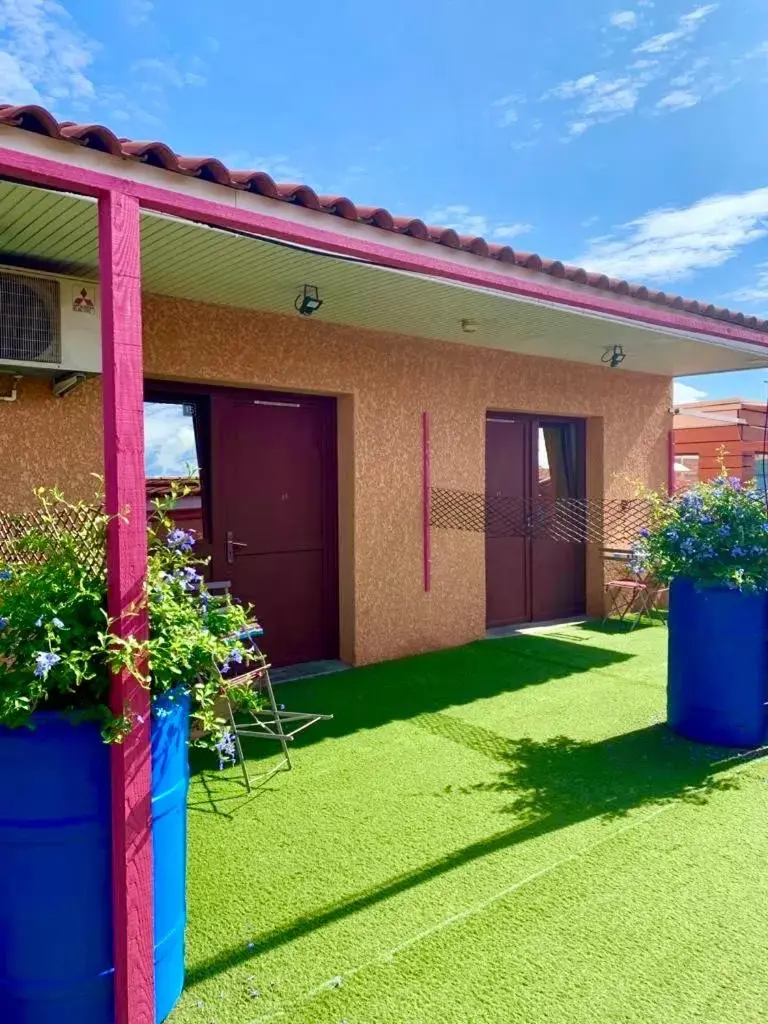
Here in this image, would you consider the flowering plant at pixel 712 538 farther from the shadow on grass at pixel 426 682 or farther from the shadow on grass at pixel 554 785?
the shadow on grass at pixel 426 682

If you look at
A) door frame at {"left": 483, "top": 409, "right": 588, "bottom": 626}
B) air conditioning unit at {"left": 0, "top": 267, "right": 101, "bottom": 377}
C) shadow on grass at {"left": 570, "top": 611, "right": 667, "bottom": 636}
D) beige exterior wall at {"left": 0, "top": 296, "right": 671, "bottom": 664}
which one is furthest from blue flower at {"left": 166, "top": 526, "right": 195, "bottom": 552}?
shadow on grass at {"left": 570, "top": 611, "right": 667, "bottom": 636}

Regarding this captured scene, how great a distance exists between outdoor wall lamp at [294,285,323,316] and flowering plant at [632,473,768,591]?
261 centimetres

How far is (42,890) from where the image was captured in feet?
6.54

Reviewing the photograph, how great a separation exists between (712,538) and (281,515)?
132 inches

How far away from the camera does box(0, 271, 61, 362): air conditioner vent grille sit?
3.97 meters

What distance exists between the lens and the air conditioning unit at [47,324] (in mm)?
3982

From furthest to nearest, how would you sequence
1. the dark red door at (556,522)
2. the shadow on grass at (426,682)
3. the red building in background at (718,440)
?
the red building in background at (718,440), the dark red door at (556,522), the shadow on grass at (426,682)

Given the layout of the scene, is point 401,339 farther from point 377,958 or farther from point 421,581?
point 377,958

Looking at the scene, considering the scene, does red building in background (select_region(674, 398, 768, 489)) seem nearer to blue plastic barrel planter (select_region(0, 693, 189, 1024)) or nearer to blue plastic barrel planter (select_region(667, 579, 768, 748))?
blue plastic barrel planter (select_region(667, 579, 768, 748))

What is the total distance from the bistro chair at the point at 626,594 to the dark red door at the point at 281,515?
359 cm

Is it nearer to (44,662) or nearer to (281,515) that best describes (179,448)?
(281,515)

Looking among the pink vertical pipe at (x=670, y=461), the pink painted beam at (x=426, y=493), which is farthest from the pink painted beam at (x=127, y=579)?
the pink vertical pipe at (x=670, y=461)

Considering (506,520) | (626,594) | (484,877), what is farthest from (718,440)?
(484,877)

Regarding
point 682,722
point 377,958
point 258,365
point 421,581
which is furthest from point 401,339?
point 377,958
